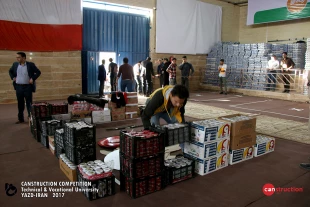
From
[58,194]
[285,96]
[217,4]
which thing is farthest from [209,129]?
[217,4]

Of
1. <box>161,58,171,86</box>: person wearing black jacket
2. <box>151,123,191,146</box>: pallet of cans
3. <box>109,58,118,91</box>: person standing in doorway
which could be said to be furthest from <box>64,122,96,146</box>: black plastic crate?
<box>161,58,171,86</box>: person wearing black jacket

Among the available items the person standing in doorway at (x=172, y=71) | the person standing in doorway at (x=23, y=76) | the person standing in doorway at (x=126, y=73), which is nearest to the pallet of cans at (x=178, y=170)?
the person standing in doorway at (x=23, y=76)

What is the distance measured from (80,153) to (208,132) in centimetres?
190

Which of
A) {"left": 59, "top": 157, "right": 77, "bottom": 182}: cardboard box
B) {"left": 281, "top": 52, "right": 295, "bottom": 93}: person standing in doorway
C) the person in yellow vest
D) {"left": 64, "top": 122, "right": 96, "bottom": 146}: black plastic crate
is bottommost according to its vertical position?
{"left": 59, "top": 157, "right": 77, "bottom": 182}: cardboard box

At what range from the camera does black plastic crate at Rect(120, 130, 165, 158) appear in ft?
10.8

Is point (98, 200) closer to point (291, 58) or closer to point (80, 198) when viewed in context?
point (80, 198)

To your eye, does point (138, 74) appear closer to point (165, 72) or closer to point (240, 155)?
point (165, 72)

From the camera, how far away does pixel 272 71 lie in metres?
14.3

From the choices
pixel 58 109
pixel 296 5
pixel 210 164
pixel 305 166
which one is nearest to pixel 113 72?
pixel 58 109

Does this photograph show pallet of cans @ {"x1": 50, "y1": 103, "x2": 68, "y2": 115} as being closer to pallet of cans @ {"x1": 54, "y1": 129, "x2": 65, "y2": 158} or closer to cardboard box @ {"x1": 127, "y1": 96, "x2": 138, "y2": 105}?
pallet of cans @ {"x1": 54, "y1": 129, "x2": 65, "y2": 158}

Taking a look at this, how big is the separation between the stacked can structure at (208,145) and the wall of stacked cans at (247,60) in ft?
37.0

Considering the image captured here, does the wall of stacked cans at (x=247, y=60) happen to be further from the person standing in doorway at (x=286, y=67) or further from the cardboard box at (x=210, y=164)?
the cardboard box at (x=210, y=164)

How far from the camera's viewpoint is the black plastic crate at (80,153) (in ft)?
12.9

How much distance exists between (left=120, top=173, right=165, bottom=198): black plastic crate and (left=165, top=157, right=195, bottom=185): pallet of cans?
18 cm
